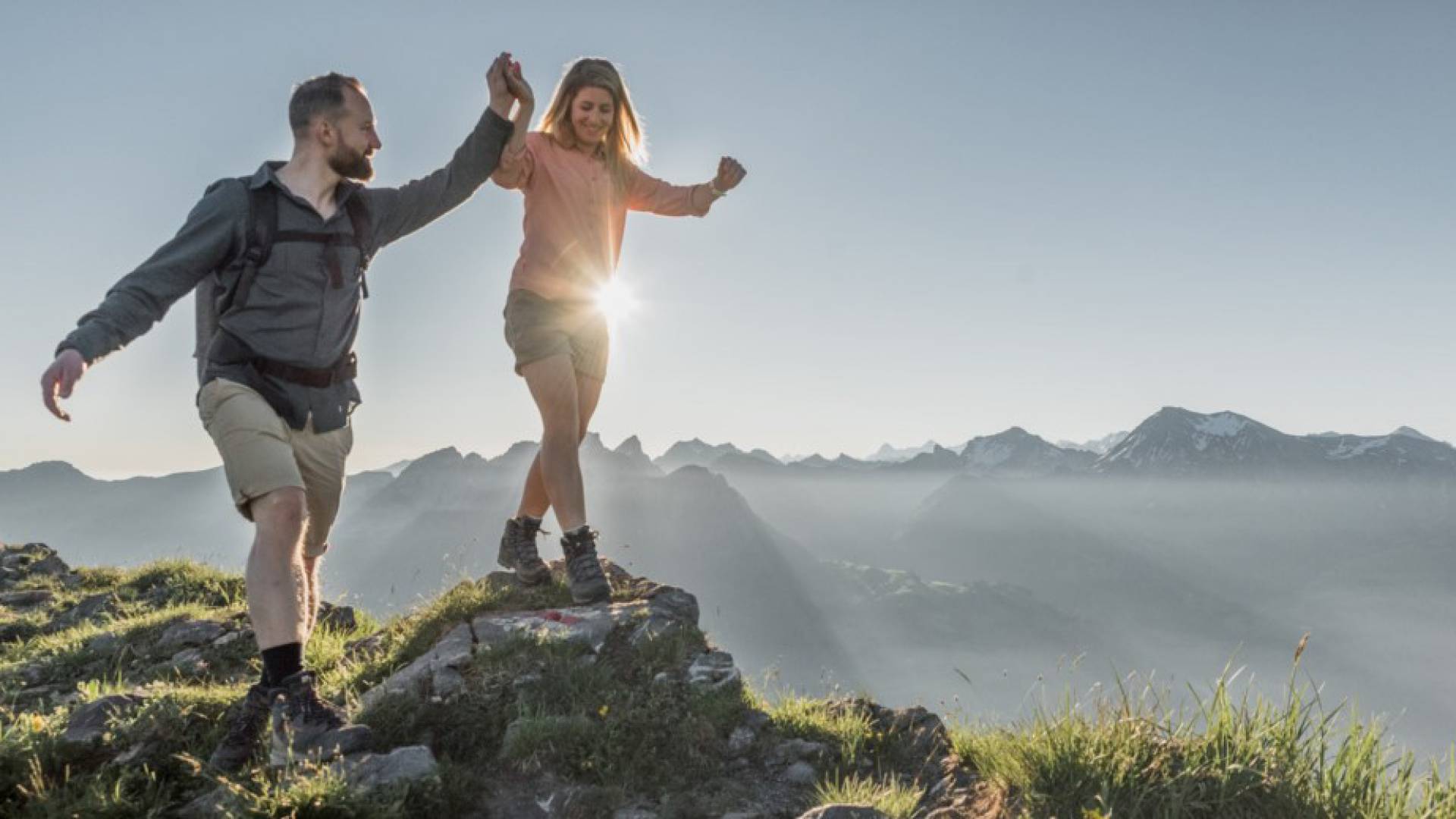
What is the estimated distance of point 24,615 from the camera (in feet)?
29.9

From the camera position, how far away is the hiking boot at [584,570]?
5766 millimetres

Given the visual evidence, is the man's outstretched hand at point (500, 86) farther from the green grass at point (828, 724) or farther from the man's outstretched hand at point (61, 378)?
the green grass at point (828, 724)

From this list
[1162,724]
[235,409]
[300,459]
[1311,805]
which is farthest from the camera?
[300,459]

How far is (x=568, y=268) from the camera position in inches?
231

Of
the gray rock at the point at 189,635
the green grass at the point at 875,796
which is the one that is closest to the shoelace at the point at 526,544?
the gray rock at the point at 189,635

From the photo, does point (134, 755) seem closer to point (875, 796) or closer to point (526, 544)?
point (526, 544)

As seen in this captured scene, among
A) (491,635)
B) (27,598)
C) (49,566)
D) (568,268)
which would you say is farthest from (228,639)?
(49,566)

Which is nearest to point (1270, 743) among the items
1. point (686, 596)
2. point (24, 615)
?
point (686, 596)

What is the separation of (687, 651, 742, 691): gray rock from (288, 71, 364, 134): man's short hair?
152 inches

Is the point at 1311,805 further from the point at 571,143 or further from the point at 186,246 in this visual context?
the point at 571,143

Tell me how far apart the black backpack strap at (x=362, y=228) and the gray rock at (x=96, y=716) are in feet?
8.02

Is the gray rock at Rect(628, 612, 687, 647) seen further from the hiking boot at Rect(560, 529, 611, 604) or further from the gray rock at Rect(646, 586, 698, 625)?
the hiking boot at Rect(560, 529, 611, 604)

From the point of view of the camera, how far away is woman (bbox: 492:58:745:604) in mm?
5809

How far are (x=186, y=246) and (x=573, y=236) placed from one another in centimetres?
265
